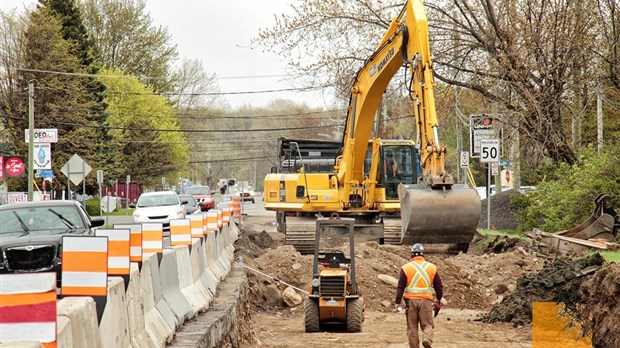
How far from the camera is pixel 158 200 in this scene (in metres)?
38.0

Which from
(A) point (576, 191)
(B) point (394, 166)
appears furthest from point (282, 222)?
(A) point (576, 191)

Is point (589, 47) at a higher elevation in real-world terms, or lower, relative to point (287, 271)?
higher

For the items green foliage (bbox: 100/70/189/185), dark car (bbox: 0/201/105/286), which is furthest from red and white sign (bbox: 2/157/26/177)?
green foliage (bbox: 100/70/189/185)

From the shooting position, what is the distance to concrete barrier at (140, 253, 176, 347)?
8.38 metres

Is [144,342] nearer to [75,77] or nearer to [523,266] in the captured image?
[523,266]

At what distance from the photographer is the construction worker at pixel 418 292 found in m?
13.1

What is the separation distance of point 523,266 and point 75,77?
134 feet

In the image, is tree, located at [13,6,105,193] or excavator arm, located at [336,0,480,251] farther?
tree, located at [13,6,105,193]

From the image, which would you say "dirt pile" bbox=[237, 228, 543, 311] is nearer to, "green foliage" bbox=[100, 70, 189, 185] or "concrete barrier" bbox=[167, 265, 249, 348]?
"concrete barrier" bbox=[167, 265, 249, 348]

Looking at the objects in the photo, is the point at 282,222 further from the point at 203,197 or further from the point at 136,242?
the point at 203,197

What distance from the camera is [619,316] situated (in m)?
13.6

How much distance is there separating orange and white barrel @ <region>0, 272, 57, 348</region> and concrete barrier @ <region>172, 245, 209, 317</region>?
6.88 meters

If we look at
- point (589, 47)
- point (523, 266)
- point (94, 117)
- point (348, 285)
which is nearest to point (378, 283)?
point (523, 266)

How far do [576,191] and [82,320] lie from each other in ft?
78.6
